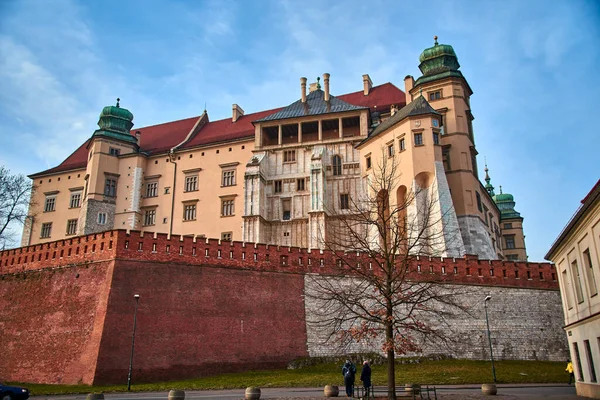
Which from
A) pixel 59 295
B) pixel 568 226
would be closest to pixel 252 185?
pixel 59 295

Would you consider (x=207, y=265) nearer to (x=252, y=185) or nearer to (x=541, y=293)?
(x=252, y=185)

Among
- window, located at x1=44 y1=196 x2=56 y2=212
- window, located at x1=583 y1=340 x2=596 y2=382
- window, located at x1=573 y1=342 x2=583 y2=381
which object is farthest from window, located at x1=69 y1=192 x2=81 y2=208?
window, located at x1=583 y1=340 x2=596 y2=382

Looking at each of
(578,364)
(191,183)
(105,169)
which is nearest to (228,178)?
(191,183)

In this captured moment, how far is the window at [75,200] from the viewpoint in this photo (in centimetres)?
5572

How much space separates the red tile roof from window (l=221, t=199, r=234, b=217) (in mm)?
6330

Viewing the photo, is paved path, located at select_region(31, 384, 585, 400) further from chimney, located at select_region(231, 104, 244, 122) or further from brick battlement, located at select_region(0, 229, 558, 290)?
chimney, located at select_region(231, 104, 244, 122)

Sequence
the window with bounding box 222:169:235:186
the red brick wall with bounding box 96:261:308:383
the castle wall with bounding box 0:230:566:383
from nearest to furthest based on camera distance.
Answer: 1. the red brick wall with bounding box 96:261:308:383
2. the castle wall with bounding box 0:230:566:383
3. the window with bounding box 222:169:235:186

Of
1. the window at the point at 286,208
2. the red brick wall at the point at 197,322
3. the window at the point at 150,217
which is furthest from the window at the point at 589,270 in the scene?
the window at the point at 150,217

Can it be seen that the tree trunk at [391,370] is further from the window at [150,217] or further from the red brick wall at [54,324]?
the window at [150,217]

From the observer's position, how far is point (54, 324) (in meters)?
29.6

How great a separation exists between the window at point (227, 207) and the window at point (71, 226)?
15.2 meters

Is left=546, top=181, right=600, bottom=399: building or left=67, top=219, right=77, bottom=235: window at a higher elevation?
left=67, top=219, right=77, bottom=235: window

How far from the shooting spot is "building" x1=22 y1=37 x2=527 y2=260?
137ft

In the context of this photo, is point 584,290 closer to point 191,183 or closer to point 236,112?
point 191,183
